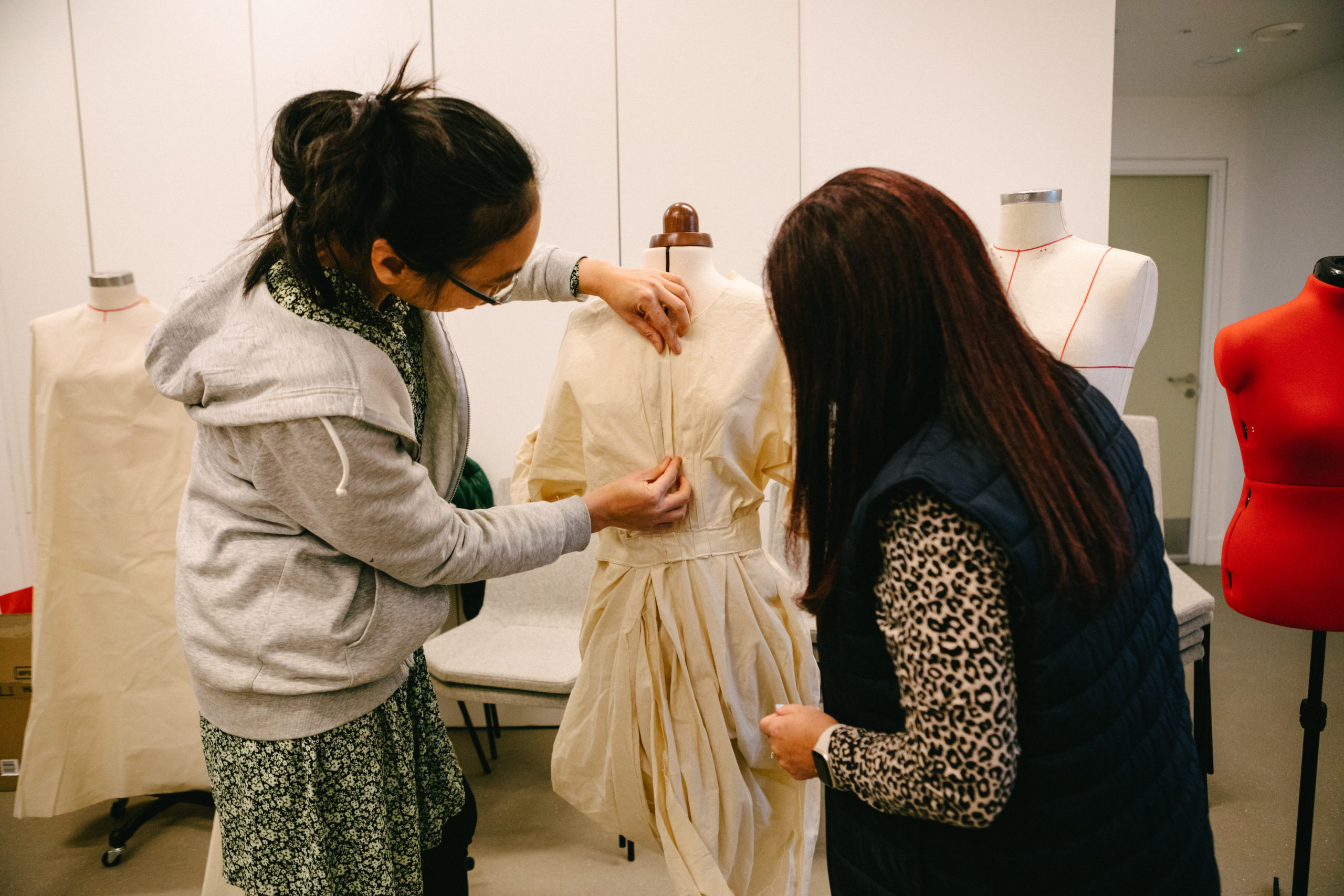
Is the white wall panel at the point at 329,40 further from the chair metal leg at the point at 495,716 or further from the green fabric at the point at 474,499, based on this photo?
the chair metal leg at the point at 495,716

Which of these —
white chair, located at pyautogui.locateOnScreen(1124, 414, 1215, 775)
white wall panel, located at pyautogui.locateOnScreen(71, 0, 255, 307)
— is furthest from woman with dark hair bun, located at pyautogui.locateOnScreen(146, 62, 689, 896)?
white wall panel, located at pyautogui.locateOnScreen(71, 0, 255, 307)

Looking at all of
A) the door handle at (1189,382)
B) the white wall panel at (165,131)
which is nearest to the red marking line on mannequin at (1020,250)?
the white wall panel at (165,131)

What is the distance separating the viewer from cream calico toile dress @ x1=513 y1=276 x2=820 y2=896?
125cm

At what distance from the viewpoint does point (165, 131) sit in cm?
269

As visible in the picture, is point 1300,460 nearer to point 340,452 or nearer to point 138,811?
point 340,452

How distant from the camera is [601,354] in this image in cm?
131

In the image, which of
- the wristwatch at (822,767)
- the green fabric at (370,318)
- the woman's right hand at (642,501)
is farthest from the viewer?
the woman's right hand at (642,501)

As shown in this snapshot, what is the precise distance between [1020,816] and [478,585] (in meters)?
2.20

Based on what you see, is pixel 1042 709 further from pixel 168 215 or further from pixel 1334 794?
pixel 168 215

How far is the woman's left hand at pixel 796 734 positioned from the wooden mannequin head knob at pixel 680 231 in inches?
28.7

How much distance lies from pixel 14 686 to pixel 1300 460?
3.48 meters

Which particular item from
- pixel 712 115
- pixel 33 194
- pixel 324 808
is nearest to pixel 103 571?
pixel 33 194

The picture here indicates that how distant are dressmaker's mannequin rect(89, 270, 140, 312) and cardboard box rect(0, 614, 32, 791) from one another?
106 centimetres

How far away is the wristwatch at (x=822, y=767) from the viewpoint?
0.86 metres
